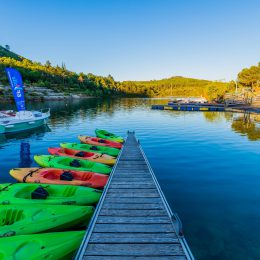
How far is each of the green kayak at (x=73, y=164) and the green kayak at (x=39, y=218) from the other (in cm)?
484

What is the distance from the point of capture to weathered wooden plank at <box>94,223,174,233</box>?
7.43 metres

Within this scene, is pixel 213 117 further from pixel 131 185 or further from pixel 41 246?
pixel 41 246

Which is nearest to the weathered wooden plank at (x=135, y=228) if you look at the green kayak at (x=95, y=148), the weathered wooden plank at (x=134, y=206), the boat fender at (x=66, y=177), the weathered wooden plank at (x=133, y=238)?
the weathered wooden plank at (x=133, y=238)

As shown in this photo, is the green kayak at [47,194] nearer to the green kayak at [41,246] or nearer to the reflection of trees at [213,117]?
the green kayak at [41,246]

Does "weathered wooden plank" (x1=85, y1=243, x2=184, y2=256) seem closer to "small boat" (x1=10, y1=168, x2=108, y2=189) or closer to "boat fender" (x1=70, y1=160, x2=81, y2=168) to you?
"small boat" (x1=10, y1=168, x2=108, y2=189)

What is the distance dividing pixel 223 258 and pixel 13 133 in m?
30.1

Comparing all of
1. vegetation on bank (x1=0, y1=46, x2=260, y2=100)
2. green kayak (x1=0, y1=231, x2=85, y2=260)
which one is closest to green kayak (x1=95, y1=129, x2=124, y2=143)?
green kayak (x1=0, y1=231, x2=85, y2=260)

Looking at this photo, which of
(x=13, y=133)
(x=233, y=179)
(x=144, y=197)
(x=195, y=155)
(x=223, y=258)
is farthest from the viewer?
(x=13, y=133)

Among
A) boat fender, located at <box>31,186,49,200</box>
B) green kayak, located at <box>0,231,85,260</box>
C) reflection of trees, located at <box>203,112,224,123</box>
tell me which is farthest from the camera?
reflection of trees, located at <box>203,112,224,123</box>

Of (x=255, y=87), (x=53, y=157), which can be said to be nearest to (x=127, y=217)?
(x=53, y=157)

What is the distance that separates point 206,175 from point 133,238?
34.1ft

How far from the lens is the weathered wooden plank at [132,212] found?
8500 mm

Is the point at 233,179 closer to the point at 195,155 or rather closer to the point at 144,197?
the point at 195,155

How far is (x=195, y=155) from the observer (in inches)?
811
